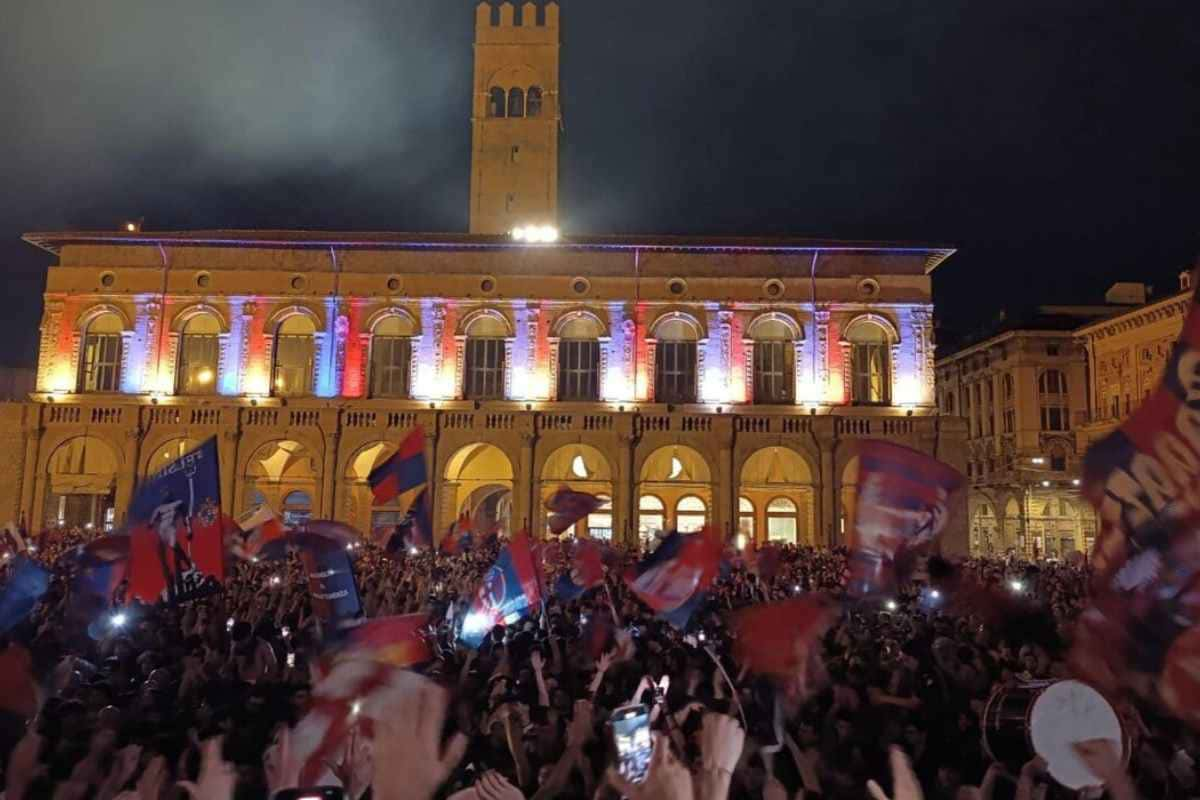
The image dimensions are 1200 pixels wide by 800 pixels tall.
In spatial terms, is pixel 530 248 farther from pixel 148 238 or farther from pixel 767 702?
pixel 767 702

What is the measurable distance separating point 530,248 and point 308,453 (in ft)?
40.9

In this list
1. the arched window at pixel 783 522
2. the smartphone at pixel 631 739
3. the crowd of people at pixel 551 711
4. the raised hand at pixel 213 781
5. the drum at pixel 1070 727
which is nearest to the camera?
the raised hand at pixel 213 781

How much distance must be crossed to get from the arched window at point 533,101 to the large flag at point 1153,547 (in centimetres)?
5119

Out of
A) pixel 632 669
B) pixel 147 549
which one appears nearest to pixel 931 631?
pixel 632 669

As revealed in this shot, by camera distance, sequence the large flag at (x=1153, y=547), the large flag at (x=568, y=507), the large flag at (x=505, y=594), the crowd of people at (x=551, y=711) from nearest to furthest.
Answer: the crowd of people at (x=551, y=711)
the large flag at (x=1153, y=547)
the large flag at (x=505, y=594)
the large flag at (x=568, y=507)

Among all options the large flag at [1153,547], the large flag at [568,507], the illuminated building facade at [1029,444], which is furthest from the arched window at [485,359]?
the large flag at [1153,547]

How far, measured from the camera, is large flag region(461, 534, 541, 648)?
13.8m

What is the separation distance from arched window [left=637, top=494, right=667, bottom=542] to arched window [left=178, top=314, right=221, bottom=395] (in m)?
18.5

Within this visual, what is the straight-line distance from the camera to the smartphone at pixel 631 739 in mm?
7375

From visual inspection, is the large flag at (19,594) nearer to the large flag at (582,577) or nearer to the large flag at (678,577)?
the large flag at (678,577)

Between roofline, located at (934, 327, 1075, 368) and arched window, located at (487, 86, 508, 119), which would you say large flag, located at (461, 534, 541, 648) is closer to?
arched window, located at (487, 86, 508, 119)

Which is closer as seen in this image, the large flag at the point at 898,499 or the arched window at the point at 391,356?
the large flag at the point at 898,499

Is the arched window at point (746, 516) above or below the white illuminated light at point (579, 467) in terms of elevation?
below

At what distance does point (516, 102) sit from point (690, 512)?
80.2ft
